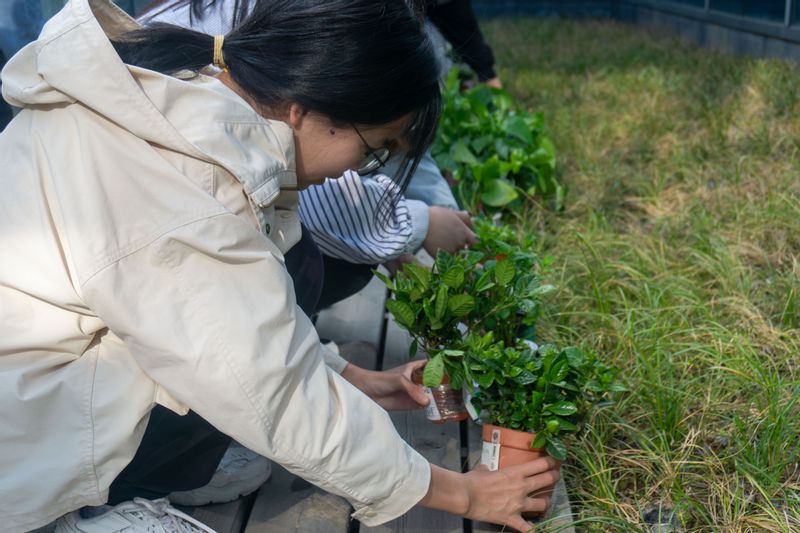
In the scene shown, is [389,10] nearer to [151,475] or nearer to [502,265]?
[502,265]

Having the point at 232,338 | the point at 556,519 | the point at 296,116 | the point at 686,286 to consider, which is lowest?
the point at 686,286

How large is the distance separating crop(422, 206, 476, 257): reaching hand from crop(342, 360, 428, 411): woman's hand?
0.51 m

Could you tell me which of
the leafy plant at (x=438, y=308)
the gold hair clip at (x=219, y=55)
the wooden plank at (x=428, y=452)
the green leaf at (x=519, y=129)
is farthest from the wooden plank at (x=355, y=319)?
the green leaf at (x=519, y=129)

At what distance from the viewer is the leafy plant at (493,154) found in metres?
3.69

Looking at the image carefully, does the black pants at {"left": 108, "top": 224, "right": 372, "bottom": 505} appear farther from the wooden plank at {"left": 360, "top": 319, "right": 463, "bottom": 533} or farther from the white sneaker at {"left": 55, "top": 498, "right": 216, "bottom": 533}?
the wooden plank at {"left": 360, "top": 319, "right": 463, "bottom": 533}

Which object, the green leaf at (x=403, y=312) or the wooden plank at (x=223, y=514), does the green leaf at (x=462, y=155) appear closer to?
the green leaf at (x=403, y=312)

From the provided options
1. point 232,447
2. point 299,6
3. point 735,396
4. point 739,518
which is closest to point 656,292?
point 735,396

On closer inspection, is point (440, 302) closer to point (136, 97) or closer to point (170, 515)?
point (170, 515)

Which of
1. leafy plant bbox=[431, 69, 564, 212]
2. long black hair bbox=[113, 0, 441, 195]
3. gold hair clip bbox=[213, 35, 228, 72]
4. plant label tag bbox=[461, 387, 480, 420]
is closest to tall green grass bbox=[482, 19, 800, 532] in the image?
leafy plant bbox=[431, 69, 564, 212]

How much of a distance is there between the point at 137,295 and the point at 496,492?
0.75 m

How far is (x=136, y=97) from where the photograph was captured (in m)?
1.39


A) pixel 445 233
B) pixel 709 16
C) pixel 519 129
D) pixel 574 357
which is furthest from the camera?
pixel 709 16

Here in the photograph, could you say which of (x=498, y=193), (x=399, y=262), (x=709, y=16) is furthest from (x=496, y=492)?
(x=709, y=16)

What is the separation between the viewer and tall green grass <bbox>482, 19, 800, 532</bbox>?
1.93 meters
